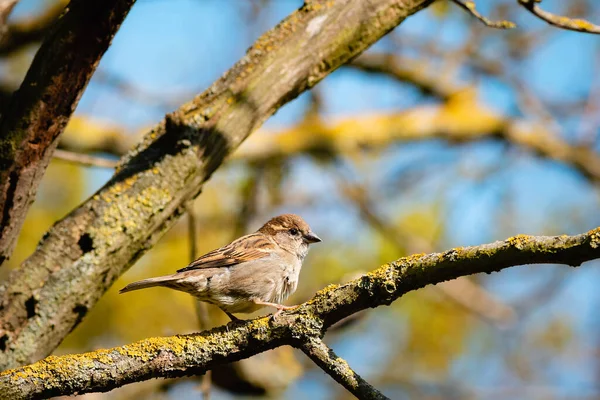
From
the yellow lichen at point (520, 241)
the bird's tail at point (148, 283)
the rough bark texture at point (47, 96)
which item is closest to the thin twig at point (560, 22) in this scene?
the yellow lichen at point (520, 241)

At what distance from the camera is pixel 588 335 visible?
10.8 m

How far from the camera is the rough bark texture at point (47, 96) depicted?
2975mm

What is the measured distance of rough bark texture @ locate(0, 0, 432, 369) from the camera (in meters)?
3.37

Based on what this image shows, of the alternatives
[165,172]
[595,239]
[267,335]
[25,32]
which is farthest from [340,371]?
[25,32]

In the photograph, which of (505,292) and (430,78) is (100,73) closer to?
(430,78)

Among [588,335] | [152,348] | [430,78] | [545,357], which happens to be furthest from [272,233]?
[588,335]

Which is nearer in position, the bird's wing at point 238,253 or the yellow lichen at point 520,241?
the yellow lichen at point 520,241

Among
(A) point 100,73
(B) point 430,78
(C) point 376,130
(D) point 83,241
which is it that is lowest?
(D) point 83,241

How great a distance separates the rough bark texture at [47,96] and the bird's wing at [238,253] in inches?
40.2

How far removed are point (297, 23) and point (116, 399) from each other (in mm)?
3088

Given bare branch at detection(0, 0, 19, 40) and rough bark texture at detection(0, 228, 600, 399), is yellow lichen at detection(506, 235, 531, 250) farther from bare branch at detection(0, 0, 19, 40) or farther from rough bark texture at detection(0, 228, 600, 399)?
bare branch at detection(0, 0, 19, 40)

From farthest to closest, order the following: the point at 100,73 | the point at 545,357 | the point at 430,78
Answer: the point at 545,357, the point at 430,78, the point at 100,73

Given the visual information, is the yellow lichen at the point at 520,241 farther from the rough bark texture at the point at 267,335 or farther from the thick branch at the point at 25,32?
the thick branch at the point at 25,32

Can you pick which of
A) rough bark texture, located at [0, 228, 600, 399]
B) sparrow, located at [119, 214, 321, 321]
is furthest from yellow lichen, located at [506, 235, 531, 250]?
sparrow, located at [119, 214, 321, 321]
